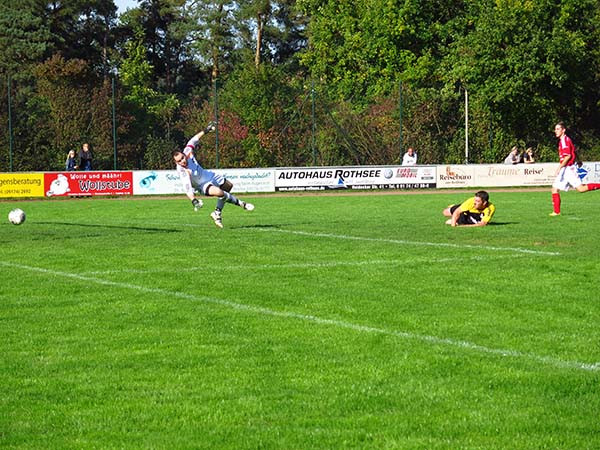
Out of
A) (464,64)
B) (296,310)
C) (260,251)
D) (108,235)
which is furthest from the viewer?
(464,64)

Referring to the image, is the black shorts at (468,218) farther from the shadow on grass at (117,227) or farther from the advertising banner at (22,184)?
the advertising banner at (22,184)

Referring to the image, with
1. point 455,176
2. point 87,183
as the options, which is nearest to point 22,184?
point 87,183

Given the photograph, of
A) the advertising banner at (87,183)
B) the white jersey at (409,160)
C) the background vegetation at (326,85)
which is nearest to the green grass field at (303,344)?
the advertising banner at (87,183)

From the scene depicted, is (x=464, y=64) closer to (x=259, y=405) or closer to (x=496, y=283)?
(x=496, y=283)

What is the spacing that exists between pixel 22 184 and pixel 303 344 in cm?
3227

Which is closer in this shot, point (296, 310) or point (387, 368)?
point (387, 368)

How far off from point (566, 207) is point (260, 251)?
44.5 ft

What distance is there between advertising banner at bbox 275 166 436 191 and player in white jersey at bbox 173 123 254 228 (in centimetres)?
1856

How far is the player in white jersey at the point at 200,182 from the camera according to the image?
22594mm

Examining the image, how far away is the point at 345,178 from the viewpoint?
42.1 metres

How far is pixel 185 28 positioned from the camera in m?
83.1

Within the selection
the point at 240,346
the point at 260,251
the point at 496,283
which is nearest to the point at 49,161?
the point at 260,251

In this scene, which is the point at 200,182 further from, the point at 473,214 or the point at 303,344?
the point at 303,344

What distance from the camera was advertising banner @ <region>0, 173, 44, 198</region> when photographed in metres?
39.7
